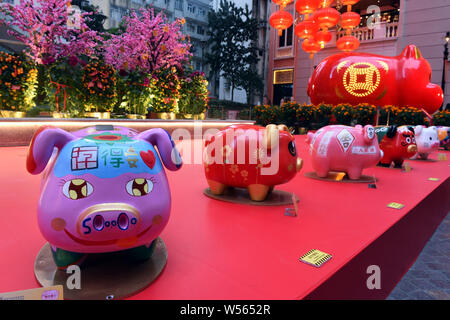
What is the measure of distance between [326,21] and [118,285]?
6.90m

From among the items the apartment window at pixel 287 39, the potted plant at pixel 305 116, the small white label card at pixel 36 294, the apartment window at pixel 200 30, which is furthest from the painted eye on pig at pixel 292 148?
the apartment window at pixel 200 30

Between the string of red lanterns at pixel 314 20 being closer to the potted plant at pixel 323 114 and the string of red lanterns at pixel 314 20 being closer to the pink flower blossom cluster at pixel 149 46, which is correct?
the potted plant at pixel 323 114

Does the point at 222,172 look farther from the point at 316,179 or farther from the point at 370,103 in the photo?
the point at 370,103

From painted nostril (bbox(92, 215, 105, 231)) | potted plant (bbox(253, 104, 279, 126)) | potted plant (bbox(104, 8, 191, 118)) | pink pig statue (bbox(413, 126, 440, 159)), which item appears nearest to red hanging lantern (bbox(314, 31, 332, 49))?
potted plant (bbox(253, 104, 279, 126))

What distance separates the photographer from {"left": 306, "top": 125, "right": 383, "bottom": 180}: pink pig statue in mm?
3189

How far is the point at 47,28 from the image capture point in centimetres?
543

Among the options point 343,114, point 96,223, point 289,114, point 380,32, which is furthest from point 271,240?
point 380,32

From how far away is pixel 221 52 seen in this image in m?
19.5

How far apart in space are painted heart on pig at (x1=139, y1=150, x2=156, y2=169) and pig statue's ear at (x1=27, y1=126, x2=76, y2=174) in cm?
32

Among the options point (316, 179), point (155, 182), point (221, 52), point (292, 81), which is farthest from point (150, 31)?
point (221, 52)

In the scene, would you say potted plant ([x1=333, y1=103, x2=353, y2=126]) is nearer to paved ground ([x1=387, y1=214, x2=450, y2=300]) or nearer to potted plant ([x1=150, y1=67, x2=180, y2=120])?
potted plant ([x1=150, y1=67, x2=180, y2=120])

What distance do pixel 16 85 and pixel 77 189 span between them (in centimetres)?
494

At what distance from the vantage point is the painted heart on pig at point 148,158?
48.8 inches

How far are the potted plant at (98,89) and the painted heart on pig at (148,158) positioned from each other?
5.06 metres
